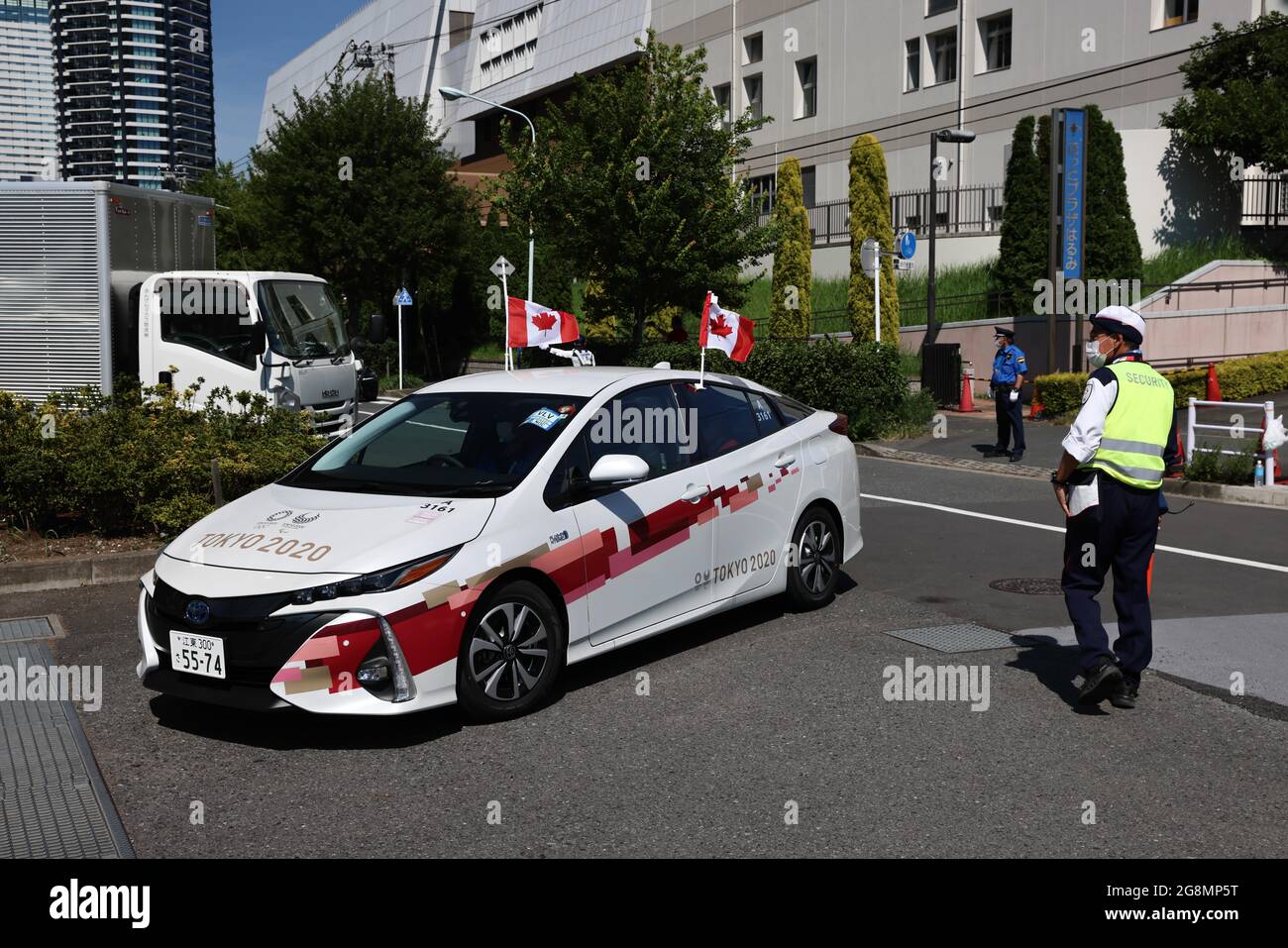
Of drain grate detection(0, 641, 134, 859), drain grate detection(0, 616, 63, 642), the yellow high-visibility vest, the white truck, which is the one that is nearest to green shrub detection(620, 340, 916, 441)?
the white truck

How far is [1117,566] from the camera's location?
6125 millimetres

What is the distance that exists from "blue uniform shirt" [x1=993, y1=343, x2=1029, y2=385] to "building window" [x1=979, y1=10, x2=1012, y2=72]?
62.6 ft

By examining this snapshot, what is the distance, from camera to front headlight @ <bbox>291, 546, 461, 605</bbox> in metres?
5.63

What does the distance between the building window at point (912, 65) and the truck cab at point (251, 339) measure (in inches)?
955

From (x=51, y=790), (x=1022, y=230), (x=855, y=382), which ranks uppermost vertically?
(x=1022, y=230)

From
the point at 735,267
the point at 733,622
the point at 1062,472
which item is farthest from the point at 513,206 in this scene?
the point at 1062,472

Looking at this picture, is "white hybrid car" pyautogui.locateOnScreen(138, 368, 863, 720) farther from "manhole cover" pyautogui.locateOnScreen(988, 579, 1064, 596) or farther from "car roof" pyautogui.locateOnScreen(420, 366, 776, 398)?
"manhole cover" pyautogui.locateOnScreen(988, 579, 1064, 596)

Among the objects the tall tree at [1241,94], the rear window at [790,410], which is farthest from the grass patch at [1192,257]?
the rear window at [790,410]

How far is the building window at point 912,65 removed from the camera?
121 feet

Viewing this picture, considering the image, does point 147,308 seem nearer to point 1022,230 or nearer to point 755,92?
point 1022,230

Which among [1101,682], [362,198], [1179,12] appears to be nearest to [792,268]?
[1179,12]

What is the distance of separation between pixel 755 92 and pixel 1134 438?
1625 inches
